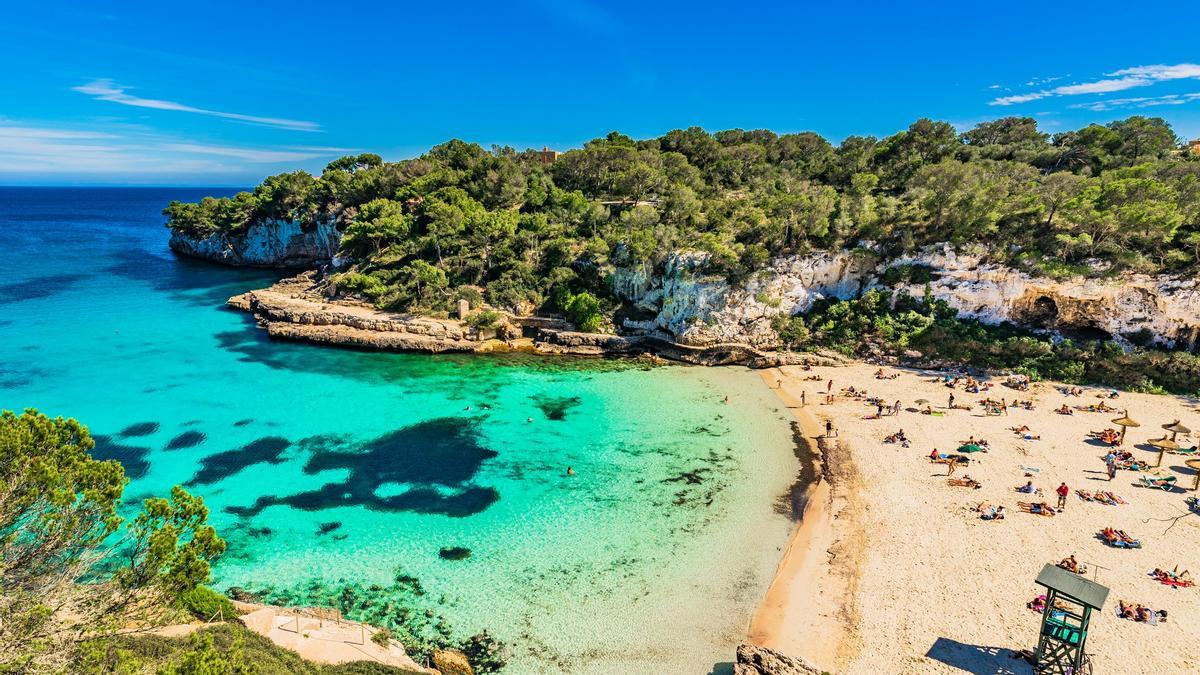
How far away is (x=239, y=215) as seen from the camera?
233 ft

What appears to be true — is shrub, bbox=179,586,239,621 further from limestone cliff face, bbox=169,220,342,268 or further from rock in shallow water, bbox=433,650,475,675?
limestone cliff face, bbox=169,220,342,268

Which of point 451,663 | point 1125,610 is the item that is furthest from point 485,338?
point 1125,610

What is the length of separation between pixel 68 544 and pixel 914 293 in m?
43.0

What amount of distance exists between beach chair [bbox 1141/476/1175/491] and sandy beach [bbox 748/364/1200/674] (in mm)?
277

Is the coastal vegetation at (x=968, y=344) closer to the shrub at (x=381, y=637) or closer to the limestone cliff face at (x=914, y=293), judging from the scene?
A: the limestone cliff face at (x=914, y=293)

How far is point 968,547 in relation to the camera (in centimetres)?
1798

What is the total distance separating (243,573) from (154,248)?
93.6m

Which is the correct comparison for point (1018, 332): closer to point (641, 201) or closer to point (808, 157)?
point (641, 201)

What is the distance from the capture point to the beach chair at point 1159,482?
20853 mm

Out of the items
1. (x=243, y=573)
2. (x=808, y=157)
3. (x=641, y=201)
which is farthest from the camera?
(x=808, y=157)

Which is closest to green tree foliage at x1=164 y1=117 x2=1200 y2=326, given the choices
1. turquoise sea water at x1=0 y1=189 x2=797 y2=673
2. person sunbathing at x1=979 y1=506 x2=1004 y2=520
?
turquoise sea water at x1=0 y1=189 x2=797 y2=673

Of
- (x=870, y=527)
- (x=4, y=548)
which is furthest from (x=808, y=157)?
(x=4, y=548)

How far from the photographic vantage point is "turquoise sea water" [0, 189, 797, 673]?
16266 mm

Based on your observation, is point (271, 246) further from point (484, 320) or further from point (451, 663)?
point (451, 663)
